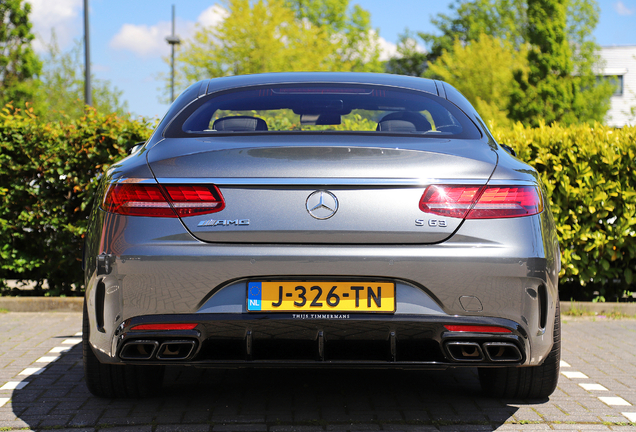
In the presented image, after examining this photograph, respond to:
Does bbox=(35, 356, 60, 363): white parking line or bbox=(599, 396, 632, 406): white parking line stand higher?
bbox=(599, 396, 632, 406): white parking line

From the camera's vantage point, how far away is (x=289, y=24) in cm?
3200

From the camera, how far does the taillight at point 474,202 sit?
2756 millimetres

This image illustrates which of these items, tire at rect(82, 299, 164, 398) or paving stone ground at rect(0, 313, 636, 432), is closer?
paving stone ground at rect(0, 313, 636, 432)

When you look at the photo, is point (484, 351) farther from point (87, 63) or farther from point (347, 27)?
point (347, 27)

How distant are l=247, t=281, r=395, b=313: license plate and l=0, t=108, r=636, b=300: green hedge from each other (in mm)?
4288

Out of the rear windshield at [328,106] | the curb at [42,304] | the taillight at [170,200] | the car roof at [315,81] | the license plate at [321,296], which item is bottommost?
the curb at [42,304]

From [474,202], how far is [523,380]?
130 cm

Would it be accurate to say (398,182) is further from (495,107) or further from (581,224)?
(495,107)

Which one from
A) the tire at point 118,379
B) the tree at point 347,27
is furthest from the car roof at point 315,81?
the tree at point 347,27

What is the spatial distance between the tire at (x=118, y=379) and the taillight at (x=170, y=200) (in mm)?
985

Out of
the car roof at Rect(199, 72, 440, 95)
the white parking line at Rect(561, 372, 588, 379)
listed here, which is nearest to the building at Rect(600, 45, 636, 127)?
the white parking line at Rect(561, 372, 588, 379)

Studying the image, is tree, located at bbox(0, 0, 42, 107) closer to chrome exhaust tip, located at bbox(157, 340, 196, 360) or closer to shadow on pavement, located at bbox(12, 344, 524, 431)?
shadow on pavement, located at bbox(12, 344, 524, 431)

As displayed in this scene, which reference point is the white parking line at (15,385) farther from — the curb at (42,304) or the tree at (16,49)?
the tree at (16,49)

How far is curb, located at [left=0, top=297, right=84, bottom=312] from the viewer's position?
6.75 m
